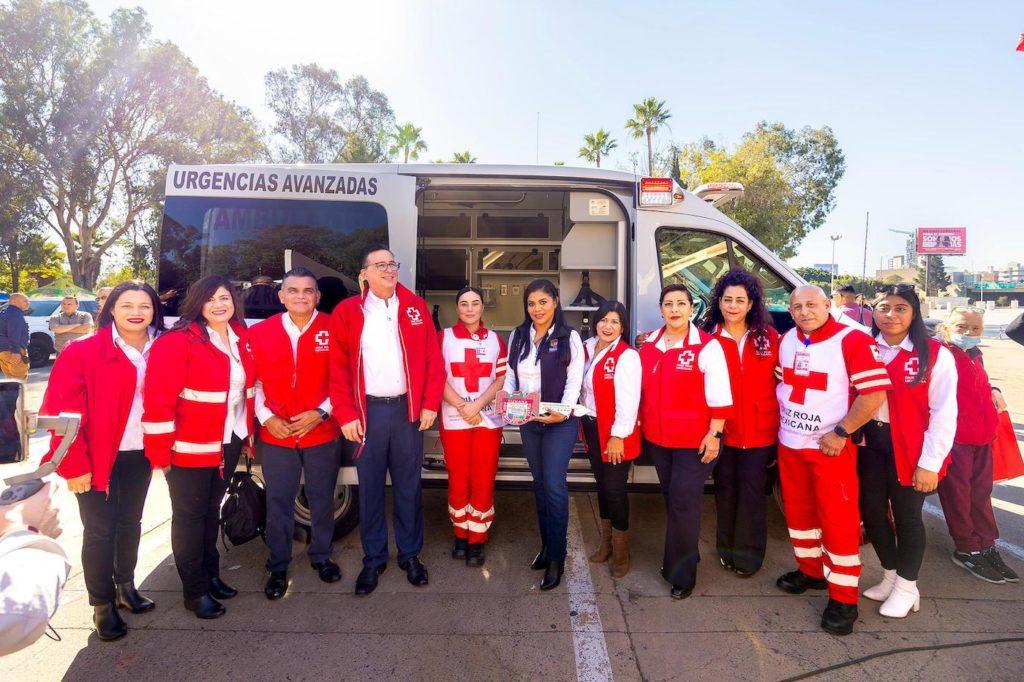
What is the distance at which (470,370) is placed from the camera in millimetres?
3260

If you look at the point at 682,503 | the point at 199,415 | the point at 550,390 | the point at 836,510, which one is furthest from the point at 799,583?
the point at 199,415

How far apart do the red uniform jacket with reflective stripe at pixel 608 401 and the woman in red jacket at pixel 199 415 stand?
6.21 feet

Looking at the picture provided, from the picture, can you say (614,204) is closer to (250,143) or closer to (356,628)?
(356,628)

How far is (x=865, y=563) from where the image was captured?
3.50 metres

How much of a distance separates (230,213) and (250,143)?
73.4 feet

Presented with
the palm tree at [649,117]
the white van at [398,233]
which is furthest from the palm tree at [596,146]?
the white van at [398,233]

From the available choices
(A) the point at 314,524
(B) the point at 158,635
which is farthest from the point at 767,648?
(B) the point at 158,635

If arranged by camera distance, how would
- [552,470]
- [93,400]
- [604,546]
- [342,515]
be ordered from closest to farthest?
[93,400]
[552,470]
[604,546]
[342,515]

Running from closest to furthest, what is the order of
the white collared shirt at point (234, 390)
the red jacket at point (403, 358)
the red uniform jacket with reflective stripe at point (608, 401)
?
the white collared shirt at point (234, 390) < the red jacket at point (403, 358) < the red uniform jacket with reflective stripe at point (608, 401)

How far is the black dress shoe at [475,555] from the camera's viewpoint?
340 cm

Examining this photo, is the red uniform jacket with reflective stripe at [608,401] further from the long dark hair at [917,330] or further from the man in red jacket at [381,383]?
the long dark hair at [917,330]

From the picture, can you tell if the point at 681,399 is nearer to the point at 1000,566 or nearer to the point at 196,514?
the point at 1000,566

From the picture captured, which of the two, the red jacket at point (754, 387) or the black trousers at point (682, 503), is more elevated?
the red jacket at point (754, 387)

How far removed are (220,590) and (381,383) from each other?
1.46 meters
